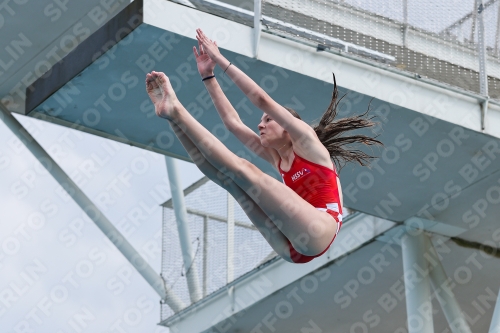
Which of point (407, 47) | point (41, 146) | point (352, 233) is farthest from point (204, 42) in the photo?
point (352, 233)

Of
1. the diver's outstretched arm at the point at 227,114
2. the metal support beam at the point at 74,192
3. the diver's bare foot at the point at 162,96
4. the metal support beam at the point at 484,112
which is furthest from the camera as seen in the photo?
the metal support beam at the point at 74,192

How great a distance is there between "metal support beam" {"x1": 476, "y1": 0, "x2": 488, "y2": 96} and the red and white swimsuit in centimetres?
354

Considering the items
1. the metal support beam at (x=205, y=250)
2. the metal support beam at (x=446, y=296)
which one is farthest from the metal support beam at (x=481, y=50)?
the metal support beam at (x=205, y=250)

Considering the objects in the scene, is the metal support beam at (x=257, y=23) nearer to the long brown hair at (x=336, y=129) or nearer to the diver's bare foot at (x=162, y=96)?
the long brown hair at (x=336, y=129)

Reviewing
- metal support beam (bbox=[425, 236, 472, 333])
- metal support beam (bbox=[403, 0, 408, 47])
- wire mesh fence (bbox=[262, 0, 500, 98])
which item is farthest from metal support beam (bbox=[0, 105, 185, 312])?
metal support beam (bbox=[403, 0, 408, 47])

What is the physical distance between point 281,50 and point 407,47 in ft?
4.78

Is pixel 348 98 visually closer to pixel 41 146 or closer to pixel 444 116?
pixel 444 116

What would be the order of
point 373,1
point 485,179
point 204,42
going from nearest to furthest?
point 204,42, point 373,1, point 485,179

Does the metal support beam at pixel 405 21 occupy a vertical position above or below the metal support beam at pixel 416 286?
above

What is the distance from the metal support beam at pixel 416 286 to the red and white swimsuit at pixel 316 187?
15.2 ft

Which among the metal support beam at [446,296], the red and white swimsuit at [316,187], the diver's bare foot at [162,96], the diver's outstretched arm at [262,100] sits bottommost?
the metal support beam at [446,296]

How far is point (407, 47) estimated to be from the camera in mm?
8516

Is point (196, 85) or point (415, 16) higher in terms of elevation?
point (196, 85)

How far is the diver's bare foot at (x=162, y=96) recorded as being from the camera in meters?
5.08
